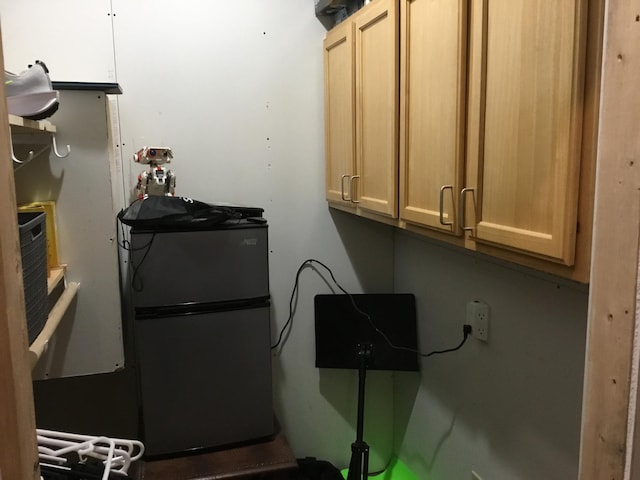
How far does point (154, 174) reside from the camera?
2.00m

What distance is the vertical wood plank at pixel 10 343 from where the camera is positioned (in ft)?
1.80

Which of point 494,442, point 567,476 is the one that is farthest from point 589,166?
point 494,442

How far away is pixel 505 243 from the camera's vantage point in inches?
46.9

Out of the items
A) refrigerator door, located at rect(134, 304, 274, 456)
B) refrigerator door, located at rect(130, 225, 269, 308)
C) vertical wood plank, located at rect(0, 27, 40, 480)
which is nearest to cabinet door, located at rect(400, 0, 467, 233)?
refrigerator door, located at rect(130, 225, 269, 308)

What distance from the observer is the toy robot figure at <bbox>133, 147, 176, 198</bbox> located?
6.51 ft

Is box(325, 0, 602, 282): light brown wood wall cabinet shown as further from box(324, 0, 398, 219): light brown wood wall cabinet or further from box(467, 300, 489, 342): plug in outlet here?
box(467, 300, 489, 342): plug in outlet

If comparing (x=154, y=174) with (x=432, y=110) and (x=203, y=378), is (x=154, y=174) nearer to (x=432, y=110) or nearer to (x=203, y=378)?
(x=203, y=378)

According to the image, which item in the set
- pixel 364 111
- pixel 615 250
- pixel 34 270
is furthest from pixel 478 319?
pixel 34 270

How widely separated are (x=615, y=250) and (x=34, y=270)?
44.0 inches

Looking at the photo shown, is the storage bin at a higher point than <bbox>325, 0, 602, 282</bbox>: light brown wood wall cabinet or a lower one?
lower

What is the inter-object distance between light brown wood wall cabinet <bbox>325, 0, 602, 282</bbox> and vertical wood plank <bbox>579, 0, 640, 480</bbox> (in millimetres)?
346

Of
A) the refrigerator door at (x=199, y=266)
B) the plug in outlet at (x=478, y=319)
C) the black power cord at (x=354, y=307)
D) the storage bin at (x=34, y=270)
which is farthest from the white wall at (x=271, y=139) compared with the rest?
the storage bin at (x=34, y=270)

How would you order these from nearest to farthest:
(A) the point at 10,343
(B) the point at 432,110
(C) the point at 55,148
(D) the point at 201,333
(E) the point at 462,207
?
1. (A) the point at 10,343
2. (E) the point at 462,207
3. (B) the point at 432,110
4. (C) the point at 55,148
5. (D) the point at 201,333

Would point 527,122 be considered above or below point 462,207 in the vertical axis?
above
